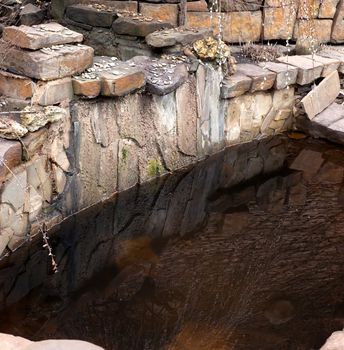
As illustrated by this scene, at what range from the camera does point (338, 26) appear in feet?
24.0

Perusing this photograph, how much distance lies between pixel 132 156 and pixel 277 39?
108 inches

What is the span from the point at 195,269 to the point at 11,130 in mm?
1490

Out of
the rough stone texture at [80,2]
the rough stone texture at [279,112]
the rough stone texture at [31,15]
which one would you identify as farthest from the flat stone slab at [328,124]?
the rough stone texture at [31,15]

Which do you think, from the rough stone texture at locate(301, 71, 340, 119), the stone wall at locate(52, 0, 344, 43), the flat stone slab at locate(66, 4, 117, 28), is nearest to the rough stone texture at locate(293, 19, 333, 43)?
the stone wall at locate(52, 0, 344, 43)

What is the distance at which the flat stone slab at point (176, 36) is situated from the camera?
5.53 m

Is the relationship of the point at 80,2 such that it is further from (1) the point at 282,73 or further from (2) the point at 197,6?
(1) the point at 282,73

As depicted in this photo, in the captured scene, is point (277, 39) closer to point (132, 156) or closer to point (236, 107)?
point (236, 107)

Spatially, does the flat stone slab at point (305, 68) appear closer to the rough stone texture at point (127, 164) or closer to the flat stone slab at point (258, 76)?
the flat stone slab at point (258, 76)

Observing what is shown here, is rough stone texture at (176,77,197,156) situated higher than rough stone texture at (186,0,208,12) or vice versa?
rough stone texture at (186,0,208,12)

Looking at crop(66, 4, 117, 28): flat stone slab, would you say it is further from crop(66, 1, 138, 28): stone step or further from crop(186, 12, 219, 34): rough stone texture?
crop(186, 12, 219, 34): rough stone texture

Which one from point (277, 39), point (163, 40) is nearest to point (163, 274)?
point (163, 40)

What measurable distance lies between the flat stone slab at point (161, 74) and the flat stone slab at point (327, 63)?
1.87 metres

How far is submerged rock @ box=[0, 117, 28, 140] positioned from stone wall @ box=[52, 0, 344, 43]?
1.92 metres

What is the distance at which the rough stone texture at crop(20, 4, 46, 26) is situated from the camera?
594 cm
